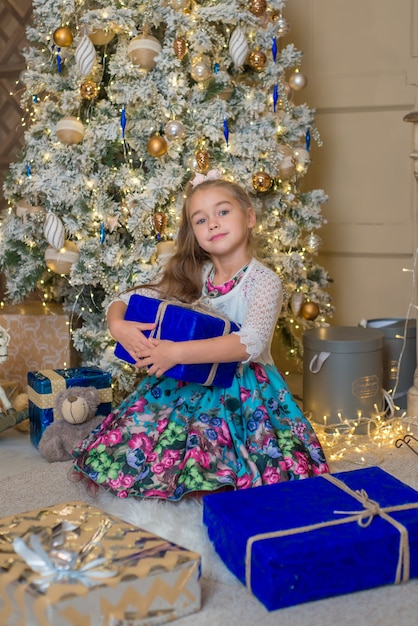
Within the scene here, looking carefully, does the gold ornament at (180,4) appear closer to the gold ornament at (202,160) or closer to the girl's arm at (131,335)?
the gold ornament at (202,160)

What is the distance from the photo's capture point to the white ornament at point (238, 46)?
283 cm

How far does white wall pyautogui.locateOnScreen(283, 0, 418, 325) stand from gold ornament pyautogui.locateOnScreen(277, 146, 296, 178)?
2.77 feet

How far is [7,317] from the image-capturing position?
3166 millimetres

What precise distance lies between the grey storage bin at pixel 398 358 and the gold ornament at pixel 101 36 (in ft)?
4.67

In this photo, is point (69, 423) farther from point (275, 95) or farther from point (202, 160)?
point (275, 95)

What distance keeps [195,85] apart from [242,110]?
0.63 ft

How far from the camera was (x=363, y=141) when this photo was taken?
12.2ft

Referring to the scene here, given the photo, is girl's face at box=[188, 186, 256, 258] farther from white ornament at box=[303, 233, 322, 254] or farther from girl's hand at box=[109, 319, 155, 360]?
white ornament at box=[303, 233, 322, 254]

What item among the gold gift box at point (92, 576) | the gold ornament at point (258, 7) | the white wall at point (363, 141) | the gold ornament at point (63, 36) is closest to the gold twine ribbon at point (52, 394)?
the gold gift box at point (92, 576)

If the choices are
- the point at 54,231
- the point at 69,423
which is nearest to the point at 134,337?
the point at 69,423

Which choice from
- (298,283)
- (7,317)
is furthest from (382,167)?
(7,317)

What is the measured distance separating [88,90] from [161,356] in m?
1.18

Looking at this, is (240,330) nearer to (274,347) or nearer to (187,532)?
(187,532)

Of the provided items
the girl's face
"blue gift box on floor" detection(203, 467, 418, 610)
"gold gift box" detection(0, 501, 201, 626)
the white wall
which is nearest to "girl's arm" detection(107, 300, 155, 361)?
the girl's face
